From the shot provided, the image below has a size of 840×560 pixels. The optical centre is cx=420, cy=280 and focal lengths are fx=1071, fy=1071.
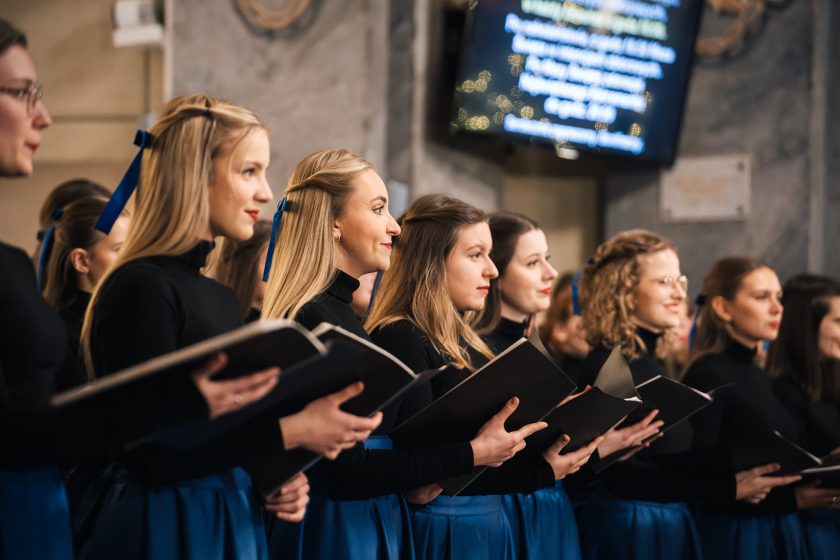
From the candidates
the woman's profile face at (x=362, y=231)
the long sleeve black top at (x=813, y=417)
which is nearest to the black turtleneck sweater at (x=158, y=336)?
the woman's profile face at (x=362, y=231)

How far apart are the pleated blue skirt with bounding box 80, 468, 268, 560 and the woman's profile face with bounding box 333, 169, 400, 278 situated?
74cm

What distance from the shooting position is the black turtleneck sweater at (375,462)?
246 centimetres

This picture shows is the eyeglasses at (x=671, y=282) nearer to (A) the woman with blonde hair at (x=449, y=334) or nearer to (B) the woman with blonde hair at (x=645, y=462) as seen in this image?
(B) the woman with blonde hair at (x=645, y=462)

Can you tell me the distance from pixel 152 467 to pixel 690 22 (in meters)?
5.45

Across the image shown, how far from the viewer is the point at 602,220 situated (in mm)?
7262

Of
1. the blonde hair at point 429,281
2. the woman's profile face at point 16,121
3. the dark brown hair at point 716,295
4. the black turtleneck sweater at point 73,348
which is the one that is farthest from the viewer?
the dark brown hair at point 716,295

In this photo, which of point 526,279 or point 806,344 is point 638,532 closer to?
point 526,279

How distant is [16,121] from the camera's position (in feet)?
5.96

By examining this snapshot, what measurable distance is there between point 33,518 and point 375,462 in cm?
86

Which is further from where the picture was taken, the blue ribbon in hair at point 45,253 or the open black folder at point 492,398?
the blue ribbon in hair at point 45,253

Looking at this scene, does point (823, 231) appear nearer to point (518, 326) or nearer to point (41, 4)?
point (518, 326)

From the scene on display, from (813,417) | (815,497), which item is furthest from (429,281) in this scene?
(813,417)

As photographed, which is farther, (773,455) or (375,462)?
(773,455)

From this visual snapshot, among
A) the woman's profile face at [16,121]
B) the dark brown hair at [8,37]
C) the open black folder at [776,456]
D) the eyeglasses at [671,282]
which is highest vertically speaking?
the dark brown hair at [8,37]
